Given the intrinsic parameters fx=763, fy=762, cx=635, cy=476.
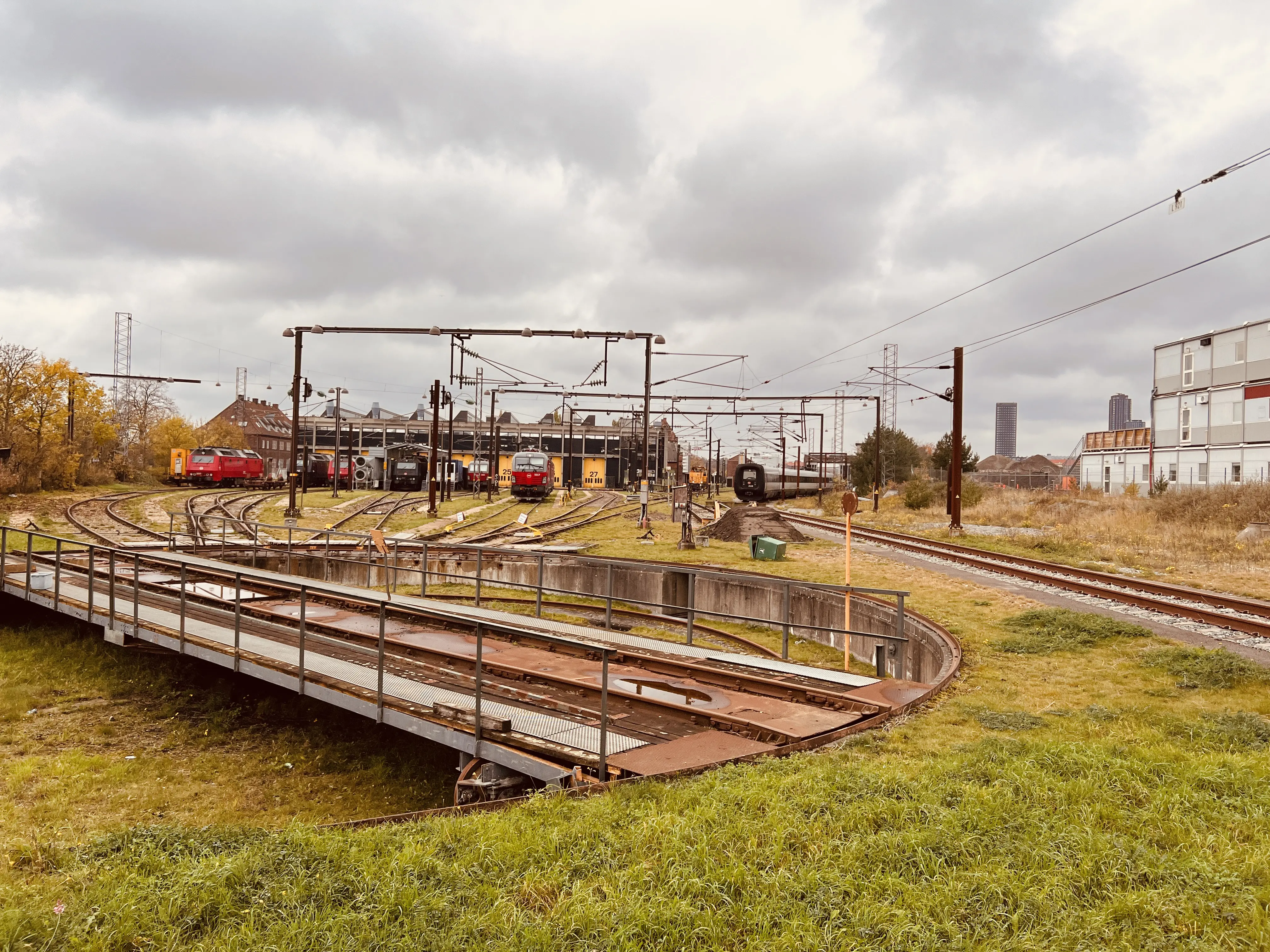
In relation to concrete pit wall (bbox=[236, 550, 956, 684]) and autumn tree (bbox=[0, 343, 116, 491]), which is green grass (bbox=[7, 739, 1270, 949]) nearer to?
concrete pit wall (bbox=[236, 550, 956, 684])

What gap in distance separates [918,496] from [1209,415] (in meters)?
17.9

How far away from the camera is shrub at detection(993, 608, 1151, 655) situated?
34.3 feet

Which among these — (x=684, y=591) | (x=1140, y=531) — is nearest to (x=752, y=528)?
(x=684, y=591)

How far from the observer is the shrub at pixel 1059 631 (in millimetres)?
10461

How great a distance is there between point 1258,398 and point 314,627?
152 feet

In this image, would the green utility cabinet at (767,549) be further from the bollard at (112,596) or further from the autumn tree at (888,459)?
the autumn tree at (888,459)

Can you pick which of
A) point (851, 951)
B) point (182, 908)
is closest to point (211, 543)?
point (182, 908)

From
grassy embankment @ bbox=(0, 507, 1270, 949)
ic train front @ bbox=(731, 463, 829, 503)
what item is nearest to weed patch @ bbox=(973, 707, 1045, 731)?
grassy embankment @ bbox=(0, 507, 1270, 949)

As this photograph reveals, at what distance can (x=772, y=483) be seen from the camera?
175 ft

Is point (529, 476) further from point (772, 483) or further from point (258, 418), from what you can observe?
point (258, 418)

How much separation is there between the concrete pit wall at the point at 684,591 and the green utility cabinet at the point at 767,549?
4.15 meters

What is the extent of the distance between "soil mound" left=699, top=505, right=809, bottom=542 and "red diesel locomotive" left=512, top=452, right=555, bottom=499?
17924 millimetres

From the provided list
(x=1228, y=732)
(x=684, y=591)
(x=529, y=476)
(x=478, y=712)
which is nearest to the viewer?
(x=1228, y=732)

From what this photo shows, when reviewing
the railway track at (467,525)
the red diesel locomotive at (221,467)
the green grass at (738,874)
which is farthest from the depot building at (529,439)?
the green grass at (738,874)
